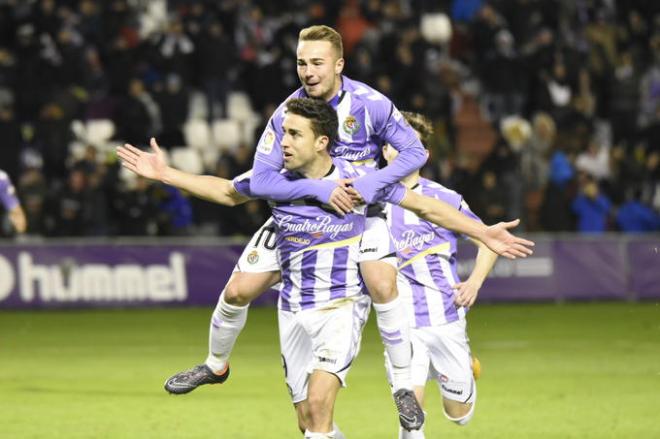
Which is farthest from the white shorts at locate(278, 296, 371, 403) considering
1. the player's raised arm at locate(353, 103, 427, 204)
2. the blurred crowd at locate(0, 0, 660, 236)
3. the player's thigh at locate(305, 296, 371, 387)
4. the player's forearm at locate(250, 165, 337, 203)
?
the blurred crowd at locate(0, 0, 660, 236)

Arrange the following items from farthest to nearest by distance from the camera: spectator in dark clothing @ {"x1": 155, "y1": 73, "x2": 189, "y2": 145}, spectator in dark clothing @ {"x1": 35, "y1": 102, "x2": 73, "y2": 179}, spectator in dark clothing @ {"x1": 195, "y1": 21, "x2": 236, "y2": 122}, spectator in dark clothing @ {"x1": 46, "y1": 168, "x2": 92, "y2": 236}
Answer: spectator in dark clothing @ {"x1": 195, "y1": 21, "x2": 236, "y2": 122} < spectator in dark clothing @ {"x1": 155, "y1": 73, "x2": 189, "y2": 145} < spectator in dark clothing @ {"x1": 35, "y1": 102, "x2": 73, "y2": 179} < spectator in dark clothing @ {"x1": 46, "y1": 168, "x2": 92, "y2": 236}

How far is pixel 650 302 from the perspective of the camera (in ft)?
66.5

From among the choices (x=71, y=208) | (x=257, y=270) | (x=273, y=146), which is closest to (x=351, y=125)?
(x=273, y=146)

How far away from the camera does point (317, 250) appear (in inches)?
311

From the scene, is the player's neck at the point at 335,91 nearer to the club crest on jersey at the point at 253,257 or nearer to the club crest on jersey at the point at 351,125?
the club crest on jersey at the point at 351,125

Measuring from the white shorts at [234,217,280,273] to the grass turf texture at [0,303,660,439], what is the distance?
2.09m

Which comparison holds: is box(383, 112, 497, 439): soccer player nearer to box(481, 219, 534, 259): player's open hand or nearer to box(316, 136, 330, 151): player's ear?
box(481, 219, 534, 259): player's open hand

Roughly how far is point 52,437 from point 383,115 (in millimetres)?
3756

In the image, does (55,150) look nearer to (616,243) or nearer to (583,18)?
(616,243)

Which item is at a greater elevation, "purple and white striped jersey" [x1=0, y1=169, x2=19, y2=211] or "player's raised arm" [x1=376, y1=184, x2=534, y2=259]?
"player's raised arm" [x1=376, y1=184, x2=534, y2=259]

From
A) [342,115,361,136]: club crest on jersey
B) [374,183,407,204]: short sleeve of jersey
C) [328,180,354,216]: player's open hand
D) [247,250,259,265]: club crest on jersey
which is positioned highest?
[342,115,361,136]: club crest on jersey

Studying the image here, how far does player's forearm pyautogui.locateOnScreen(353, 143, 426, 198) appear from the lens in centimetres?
787

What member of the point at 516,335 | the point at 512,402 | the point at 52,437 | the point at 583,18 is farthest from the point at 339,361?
the point at 583,18

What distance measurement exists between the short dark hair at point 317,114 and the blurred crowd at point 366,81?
40.7 ft
